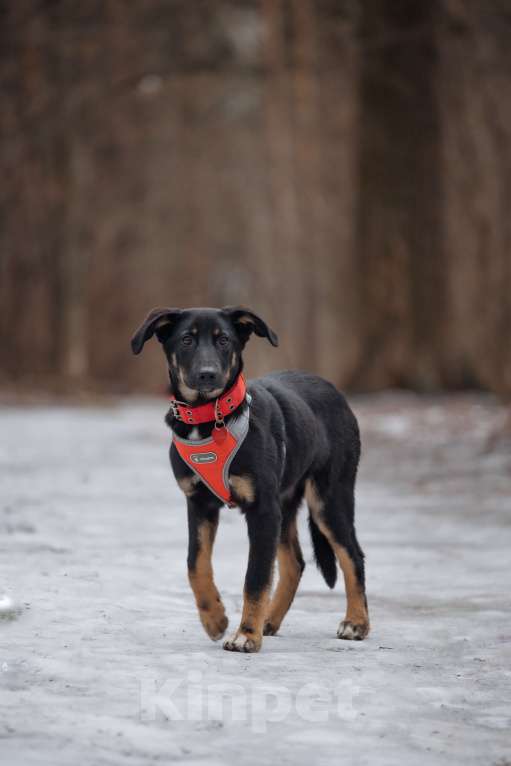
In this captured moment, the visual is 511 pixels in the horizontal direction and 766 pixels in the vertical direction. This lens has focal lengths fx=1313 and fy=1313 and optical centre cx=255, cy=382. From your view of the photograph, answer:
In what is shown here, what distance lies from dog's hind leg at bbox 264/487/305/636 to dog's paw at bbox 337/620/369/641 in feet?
1.00

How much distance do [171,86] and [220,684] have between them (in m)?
23.0

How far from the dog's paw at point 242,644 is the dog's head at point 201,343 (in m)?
0.95

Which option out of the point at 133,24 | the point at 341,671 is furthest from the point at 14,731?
the point at 133,24

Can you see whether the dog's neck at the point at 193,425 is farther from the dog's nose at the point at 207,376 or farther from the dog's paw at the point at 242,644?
the dog's paw at the point at 242,644

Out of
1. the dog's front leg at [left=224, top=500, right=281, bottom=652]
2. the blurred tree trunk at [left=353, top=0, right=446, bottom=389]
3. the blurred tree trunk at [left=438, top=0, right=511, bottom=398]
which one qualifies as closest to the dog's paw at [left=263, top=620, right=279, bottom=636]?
the dog's front leg at [left=224, top=500, right=281, bottom=652]

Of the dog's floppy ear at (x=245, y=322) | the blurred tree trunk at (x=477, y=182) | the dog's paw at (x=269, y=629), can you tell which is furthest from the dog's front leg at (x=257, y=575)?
the blurred tree trunk at (x=477, y=182)

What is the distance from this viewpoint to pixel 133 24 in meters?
26.2

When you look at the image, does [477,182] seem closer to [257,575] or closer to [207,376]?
[207,376]

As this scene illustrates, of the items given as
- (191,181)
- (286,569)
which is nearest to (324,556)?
(286,569)

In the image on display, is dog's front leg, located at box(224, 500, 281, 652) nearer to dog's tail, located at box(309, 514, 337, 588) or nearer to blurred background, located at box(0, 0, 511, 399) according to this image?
dog's tail, located at box(309, 514, 337, 588)

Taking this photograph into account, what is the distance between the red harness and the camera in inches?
199

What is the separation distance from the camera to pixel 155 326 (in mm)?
5344

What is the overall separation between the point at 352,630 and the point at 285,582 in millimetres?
442

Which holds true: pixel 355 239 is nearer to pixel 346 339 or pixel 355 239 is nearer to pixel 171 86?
pixel 346 339
